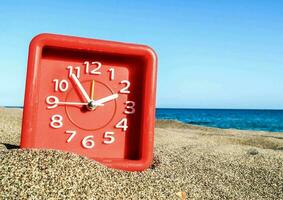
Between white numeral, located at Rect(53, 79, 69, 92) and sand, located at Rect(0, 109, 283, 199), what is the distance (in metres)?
0.51

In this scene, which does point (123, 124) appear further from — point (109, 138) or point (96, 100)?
point (96, 100)

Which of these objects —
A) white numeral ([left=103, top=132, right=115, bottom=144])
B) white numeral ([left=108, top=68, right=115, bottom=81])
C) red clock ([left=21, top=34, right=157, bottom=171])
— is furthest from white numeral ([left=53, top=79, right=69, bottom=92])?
white numeral ([left=103, top=132, right=115, bottom=144])

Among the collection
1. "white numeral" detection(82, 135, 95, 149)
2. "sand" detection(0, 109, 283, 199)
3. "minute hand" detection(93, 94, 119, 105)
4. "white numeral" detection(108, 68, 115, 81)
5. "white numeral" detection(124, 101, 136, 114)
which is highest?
"white numeral" detection(108, 68, 115, 81)

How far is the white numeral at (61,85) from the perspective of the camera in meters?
2.57

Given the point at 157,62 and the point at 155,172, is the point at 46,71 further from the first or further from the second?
the point at 155,172

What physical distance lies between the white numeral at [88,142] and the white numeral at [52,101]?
12.4 inches

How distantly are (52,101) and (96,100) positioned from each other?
0.30m

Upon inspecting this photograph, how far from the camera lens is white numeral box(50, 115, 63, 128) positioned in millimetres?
2553

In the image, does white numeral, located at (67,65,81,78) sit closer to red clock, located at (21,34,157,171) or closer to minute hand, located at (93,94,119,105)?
red clock, located at (21,34,157,171)

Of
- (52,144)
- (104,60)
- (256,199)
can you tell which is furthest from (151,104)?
(256,199)

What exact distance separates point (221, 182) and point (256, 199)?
34 cm

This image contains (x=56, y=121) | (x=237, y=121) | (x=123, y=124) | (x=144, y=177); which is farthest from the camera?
(x=237, y=121)

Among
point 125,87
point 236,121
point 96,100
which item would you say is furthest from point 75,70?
point 236,121

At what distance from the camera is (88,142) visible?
103 inches
